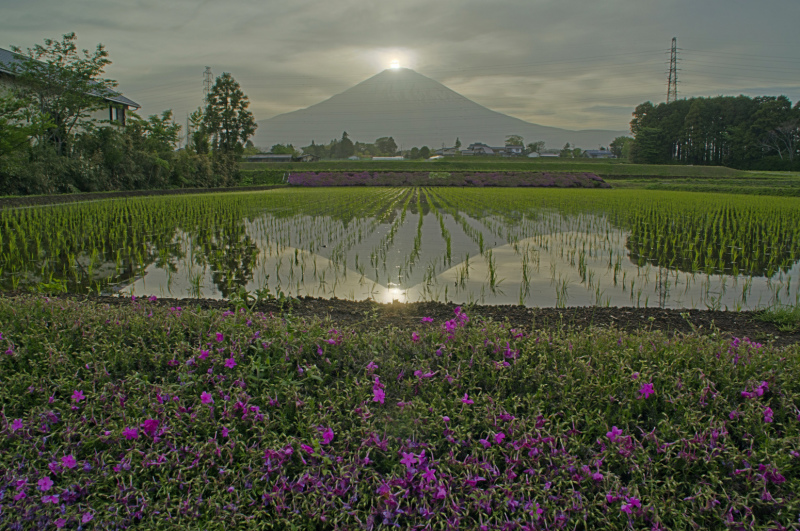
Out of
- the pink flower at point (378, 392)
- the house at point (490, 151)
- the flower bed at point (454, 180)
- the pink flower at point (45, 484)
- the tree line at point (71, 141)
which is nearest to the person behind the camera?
the pink flower at point (45, 484)

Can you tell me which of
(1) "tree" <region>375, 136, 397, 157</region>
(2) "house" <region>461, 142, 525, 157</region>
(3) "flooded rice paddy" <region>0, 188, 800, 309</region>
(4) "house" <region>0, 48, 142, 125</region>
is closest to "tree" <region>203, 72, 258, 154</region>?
(4) "house" <region>0, 48, 142, 125</region>

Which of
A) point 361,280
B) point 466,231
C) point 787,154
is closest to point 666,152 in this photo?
point 787,154

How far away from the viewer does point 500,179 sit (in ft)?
117

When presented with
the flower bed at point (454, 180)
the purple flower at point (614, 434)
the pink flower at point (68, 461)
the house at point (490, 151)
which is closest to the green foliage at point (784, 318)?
the purple flower at point (614, 434)

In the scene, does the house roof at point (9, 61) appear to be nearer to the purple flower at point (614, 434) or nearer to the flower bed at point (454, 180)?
the flower bed at point (454, 180)

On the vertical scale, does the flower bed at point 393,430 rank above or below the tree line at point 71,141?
below

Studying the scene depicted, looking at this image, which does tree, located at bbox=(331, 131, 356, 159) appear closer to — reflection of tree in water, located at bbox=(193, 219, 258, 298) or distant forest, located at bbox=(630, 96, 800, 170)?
distant forest, located at bbox=(630, 96, 800, 170)

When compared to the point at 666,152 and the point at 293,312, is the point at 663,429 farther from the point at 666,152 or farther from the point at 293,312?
the point at 666,152

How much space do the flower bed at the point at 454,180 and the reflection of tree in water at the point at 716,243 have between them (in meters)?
22.3

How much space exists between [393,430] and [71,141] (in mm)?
26308

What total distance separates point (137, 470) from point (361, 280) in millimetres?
3960

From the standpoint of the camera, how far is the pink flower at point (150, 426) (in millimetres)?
2102

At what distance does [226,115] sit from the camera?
155 ft

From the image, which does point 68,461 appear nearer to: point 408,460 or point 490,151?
point 408,460
